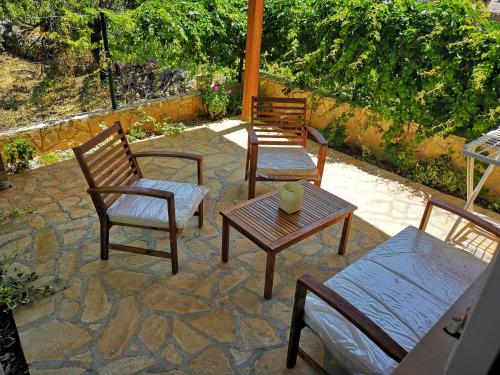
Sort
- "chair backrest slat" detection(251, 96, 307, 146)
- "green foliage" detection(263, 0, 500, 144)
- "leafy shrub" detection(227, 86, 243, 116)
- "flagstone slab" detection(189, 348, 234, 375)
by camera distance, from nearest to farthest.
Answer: "flagstone slab" detection(189, 348, 234, 375)
"green foliage" detection(263, 0, 500, 144)
"chair backrest slat" detection(251, 96, 307, 146)
"leafy shrub" detection(227, 86, 243, 116)

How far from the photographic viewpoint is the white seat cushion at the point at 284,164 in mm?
3174

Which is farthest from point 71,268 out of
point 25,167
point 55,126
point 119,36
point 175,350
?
point 119,36

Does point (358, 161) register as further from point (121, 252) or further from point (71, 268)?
point (71, 268)

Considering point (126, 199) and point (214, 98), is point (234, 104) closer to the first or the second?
point (214, 98)

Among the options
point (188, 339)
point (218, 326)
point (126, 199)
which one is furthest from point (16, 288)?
point (218, 326)

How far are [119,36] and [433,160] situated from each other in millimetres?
3780

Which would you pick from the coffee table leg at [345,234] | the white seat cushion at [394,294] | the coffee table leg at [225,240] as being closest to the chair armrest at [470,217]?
the white seat cushion at [394,294]

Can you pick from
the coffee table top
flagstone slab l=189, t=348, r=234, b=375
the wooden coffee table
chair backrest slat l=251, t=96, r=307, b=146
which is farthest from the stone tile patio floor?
chair backrest slat l=251, t=96, r=307, b=146

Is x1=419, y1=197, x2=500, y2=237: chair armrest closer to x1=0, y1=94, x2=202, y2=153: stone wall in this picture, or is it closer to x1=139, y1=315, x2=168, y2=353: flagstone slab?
x1=139, y1=315, x2=168, y2=353: flagstone slab

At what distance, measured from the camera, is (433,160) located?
3.92 meters

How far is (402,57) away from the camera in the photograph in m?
3.95

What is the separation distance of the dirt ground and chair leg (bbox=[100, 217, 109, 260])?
92.4 inches

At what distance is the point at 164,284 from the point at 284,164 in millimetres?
1467

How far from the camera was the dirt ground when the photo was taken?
171 inches
